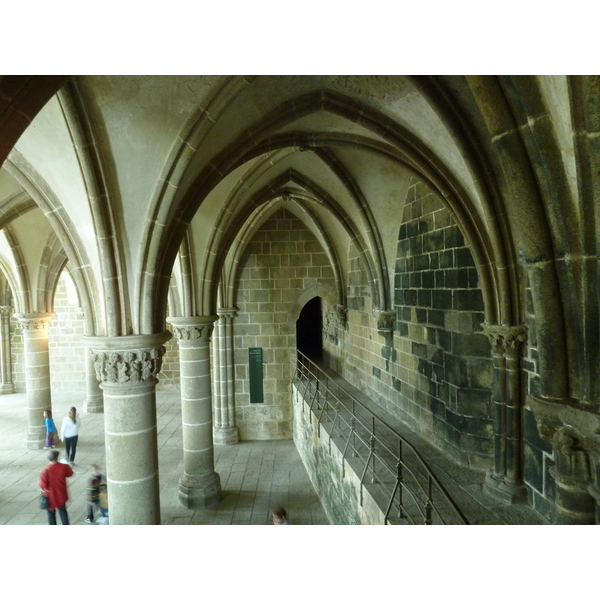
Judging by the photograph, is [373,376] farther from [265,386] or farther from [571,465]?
[571,465]

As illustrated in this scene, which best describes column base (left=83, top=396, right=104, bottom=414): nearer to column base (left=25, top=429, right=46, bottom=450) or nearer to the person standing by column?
column base (left=25, top=429, right=46, bottom=450)

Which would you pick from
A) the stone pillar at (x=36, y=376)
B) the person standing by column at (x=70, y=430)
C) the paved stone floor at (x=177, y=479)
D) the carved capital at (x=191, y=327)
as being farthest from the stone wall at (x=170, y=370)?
the carved capital at (x=191, y=327)

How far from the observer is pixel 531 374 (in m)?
4.90

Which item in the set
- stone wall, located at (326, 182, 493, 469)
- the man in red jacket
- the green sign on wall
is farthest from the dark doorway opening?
the man in red jacket

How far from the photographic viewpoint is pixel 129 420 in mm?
4285

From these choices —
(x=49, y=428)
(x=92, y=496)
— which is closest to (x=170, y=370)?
(x=49, y=428)

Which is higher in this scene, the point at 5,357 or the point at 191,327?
the point at 191,327

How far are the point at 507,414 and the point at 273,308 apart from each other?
7087 mm

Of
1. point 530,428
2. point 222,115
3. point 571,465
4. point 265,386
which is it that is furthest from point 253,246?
point 571,465

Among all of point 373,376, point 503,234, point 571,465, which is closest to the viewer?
point 571,465

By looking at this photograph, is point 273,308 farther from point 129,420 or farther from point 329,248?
point 129,420

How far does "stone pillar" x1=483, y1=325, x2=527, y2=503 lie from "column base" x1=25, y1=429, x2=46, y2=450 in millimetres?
9195

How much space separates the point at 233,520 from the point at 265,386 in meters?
4.88

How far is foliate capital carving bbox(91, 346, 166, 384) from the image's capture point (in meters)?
4.18
